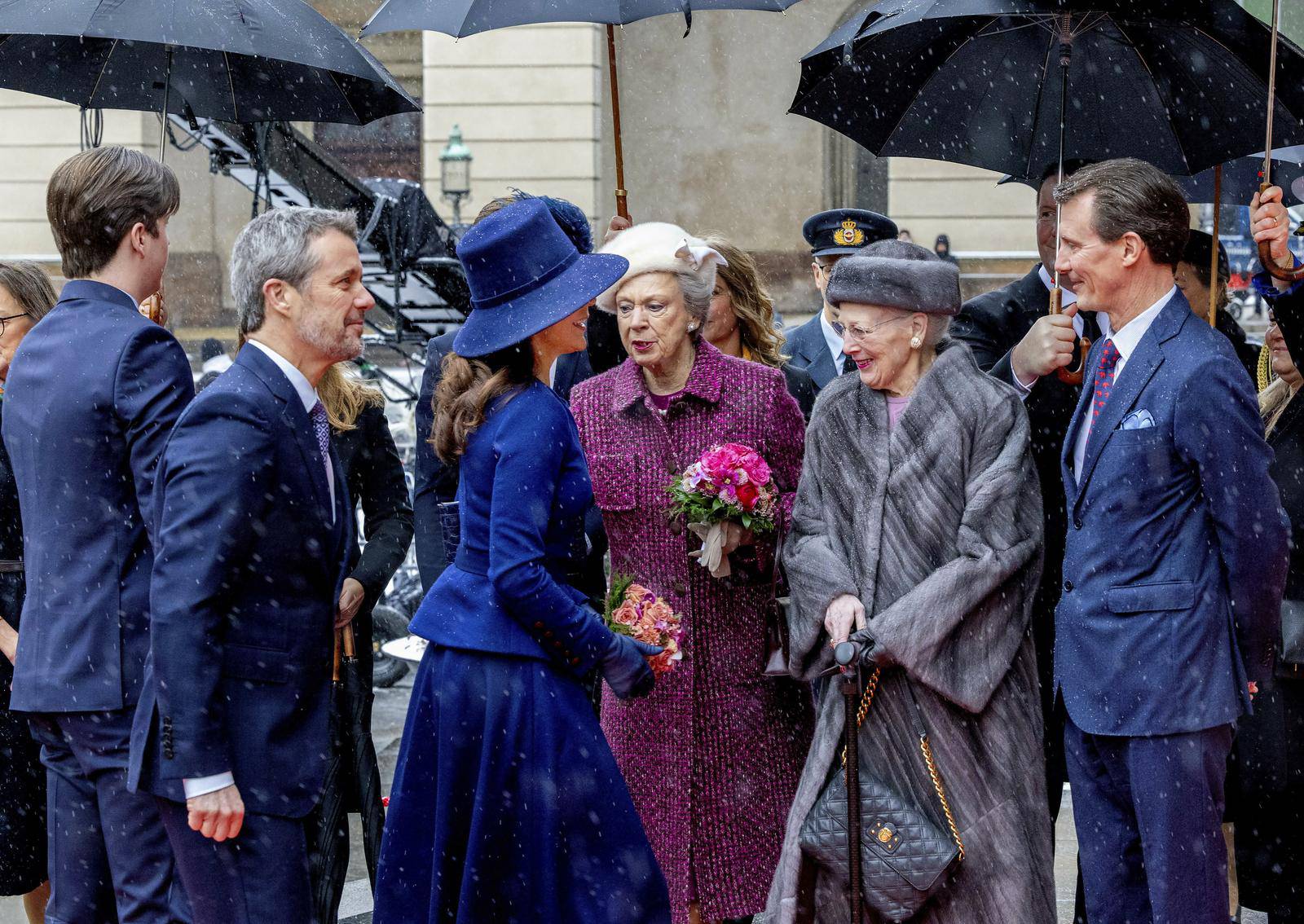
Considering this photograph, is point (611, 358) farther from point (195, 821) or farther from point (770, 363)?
point (195, 821)

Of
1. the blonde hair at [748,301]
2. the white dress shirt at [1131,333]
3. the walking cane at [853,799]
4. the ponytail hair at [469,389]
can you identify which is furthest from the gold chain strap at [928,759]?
the blonde hair at [748,301]

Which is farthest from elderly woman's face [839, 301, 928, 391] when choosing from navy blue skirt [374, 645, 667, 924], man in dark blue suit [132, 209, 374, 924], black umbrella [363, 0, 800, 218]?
man in dark blue suit [132, 209, 374, 924]

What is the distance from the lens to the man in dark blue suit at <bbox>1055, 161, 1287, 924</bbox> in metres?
3.27

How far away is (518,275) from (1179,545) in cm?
159

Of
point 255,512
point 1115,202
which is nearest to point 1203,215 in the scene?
point 1115,202

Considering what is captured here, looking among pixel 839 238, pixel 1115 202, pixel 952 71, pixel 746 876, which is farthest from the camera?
pixel 839 238

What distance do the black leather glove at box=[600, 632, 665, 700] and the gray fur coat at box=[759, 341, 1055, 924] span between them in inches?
23.4

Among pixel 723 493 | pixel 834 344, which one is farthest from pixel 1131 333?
pixel 834 344

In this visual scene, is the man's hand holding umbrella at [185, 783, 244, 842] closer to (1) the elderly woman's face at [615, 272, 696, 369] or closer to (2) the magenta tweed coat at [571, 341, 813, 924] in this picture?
(2) the magenta tweed coat at [571, 341, 813, 924]

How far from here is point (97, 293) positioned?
332 cm

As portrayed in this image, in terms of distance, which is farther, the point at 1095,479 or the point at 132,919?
the point at 1095,479

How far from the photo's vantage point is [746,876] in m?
4.05

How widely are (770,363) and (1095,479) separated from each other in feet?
5.64

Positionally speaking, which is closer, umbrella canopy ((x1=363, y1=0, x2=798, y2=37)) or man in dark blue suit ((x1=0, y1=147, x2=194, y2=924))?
man in dark blue suit ((x1=0, y1=147, x2=194, y2=924))
